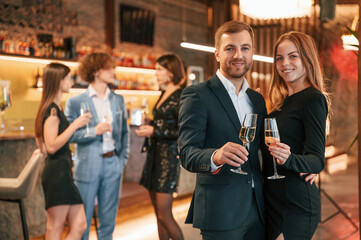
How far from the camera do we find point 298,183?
6.73ft

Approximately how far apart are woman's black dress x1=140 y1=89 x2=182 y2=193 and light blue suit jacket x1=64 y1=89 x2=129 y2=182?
240 millimetres

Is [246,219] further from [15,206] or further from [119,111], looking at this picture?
[15,206]

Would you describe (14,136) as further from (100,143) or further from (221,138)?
(221,138)

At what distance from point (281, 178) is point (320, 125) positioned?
298 millimetres

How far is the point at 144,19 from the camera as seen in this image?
9.43m

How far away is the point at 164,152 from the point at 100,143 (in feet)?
1.60

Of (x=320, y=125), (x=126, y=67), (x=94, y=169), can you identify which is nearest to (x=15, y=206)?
(x=94, y=169)

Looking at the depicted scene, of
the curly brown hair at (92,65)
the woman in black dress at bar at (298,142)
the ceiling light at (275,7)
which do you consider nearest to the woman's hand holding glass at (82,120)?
the curly brown hair at (92,65)

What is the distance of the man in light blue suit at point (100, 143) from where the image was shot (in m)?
3.28

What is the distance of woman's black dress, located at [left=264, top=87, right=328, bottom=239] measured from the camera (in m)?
1.99

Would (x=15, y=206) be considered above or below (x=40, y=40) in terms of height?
below

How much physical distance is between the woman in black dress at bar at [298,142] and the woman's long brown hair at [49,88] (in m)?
1.71

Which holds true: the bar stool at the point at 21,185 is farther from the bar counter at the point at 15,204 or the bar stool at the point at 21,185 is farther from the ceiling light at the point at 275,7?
the ceiling light at the point at 275,7

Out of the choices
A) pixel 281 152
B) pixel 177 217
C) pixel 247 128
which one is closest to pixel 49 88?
pixel 247 128
